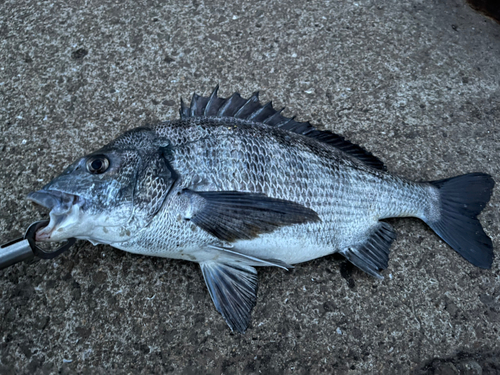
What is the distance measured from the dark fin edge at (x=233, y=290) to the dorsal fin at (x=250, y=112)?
0.86 m

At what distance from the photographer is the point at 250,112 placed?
7.41 ft

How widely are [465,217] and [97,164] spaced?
211 centimetres

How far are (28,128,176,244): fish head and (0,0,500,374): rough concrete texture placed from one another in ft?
1.49

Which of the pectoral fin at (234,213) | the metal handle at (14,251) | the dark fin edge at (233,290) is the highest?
the pectoral fin at (234,213)

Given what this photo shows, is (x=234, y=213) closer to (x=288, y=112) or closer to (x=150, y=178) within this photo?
(x=150, y=178)

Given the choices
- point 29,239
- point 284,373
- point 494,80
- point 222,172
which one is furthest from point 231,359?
point 494,80

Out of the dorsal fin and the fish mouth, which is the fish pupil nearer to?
the fish mouth

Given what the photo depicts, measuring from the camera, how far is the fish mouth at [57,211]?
170 cm

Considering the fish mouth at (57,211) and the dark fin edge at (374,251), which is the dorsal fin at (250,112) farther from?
the fish mouth at (57,211)

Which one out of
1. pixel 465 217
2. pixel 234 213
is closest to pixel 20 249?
pixel 234 213

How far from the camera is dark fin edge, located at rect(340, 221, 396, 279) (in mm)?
2160

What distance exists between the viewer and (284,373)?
1.92 metres

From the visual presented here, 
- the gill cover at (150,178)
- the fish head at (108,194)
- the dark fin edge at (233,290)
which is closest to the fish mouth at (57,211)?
the fish head at (108,194)

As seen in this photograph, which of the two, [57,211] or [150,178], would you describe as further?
[150,178]
